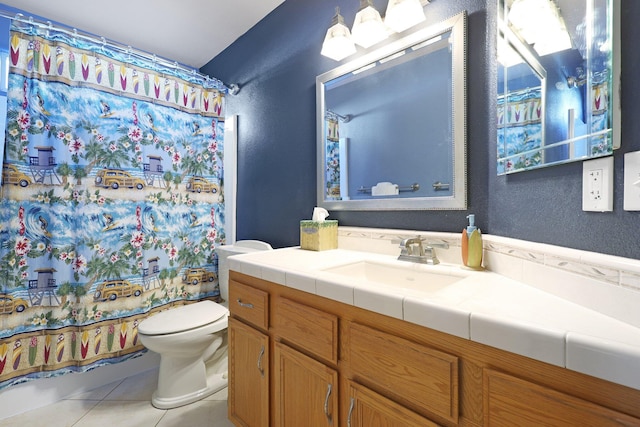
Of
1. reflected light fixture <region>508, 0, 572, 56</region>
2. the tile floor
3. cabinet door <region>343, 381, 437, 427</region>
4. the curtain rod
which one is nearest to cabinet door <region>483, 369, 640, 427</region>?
cabinet door <region>343, 381, 437, 427</region>

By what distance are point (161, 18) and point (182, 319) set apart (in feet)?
6.54

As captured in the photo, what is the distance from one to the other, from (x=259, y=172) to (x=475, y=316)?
1.79 meters

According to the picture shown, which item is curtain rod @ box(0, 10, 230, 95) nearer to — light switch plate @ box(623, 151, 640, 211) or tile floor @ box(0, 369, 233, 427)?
tile floor @ box(0, 369, 233, 427)

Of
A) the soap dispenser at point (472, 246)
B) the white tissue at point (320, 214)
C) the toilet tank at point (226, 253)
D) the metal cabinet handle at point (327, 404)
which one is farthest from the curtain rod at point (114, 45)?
the metal cabinet handle at point (327, 404)

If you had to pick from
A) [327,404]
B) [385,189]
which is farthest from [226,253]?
[327,404]

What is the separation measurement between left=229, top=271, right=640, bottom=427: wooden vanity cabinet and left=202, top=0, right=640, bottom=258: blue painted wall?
33 cm

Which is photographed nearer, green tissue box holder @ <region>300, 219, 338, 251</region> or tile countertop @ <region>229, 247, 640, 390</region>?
tile countertop @ <region>229, 247, 640, 390</region>

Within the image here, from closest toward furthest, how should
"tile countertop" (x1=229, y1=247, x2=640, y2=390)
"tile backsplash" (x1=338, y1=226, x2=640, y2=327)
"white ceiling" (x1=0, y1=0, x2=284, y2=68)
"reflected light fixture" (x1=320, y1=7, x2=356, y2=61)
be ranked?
"tile countertop" (x1=229, y1=247, x2=640, y2=390), "tile backsplash" (x1=338, y1=226, x2=640, y2=327), "reflected light fixture" (x1=320, y1=7, x2=356, y2=61), "white ceiling" (x1=0, y1=0, x2=284, y2=68)

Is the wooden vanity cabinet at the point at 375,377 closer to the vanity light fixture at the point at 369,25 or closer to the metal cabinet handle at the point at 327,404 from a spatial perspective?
the metal cabinet handle at the point at 327,404

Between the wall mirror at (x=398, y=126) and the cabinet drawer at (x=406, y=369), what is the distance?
0.67 m

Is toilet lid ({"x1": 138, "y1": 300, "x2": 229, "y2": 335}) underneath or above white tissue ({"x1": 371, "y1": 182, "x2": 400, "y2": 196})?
underneath

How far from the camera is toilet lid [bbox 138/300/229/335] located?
1.54 m

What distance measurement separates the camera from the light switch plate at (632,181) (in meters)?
0.57

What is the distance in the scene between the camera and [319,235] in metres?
1.50
